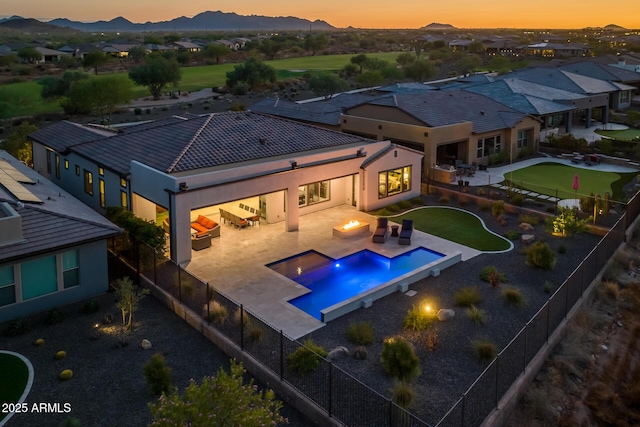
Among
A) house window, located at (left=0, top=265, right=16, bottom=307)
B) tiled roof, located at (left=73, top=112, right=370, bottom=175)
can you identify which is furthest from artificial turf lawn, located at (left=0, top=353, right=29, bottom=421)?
tiled roof, located at (left=73, top=112, right=370, bottom=175)

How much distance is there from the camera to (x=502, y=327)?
18297 millimetres

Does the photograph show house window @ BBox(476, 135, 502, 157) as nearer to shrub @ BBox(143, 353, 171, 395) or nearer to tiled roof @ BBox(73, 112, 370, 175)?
tiled roof @ BBox(73, 112, 370, 175)

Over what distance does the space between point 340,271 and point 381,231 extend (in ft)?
13.8

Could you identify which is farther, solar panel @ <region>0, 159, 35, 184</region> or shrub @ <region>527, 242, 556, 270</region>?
solar panel @ <region>0, 159, 35, 184</region>

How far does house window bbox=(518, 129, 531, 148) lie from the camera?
45.4 metres

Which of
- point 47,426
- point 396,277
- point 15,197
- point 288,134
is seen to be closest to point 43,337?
point 47,426

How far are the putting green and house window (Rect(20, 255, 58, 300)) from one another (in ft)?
8.94

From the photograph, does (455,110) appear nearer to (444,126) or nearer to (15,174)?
(444,126)

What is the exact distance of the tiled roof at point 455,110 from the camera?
134ft

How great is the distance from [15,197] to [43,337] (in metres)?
6.70

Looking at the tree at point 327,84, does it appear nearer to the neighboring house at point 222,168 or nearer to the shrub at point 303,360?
the neighboring house at point 222,168

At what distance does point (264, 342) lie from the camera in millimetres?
16484

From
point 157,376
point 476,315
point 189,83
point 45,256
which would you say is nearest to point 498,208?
point 476,315

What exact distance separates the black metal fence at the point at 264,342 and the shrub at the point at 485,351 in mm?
4271
